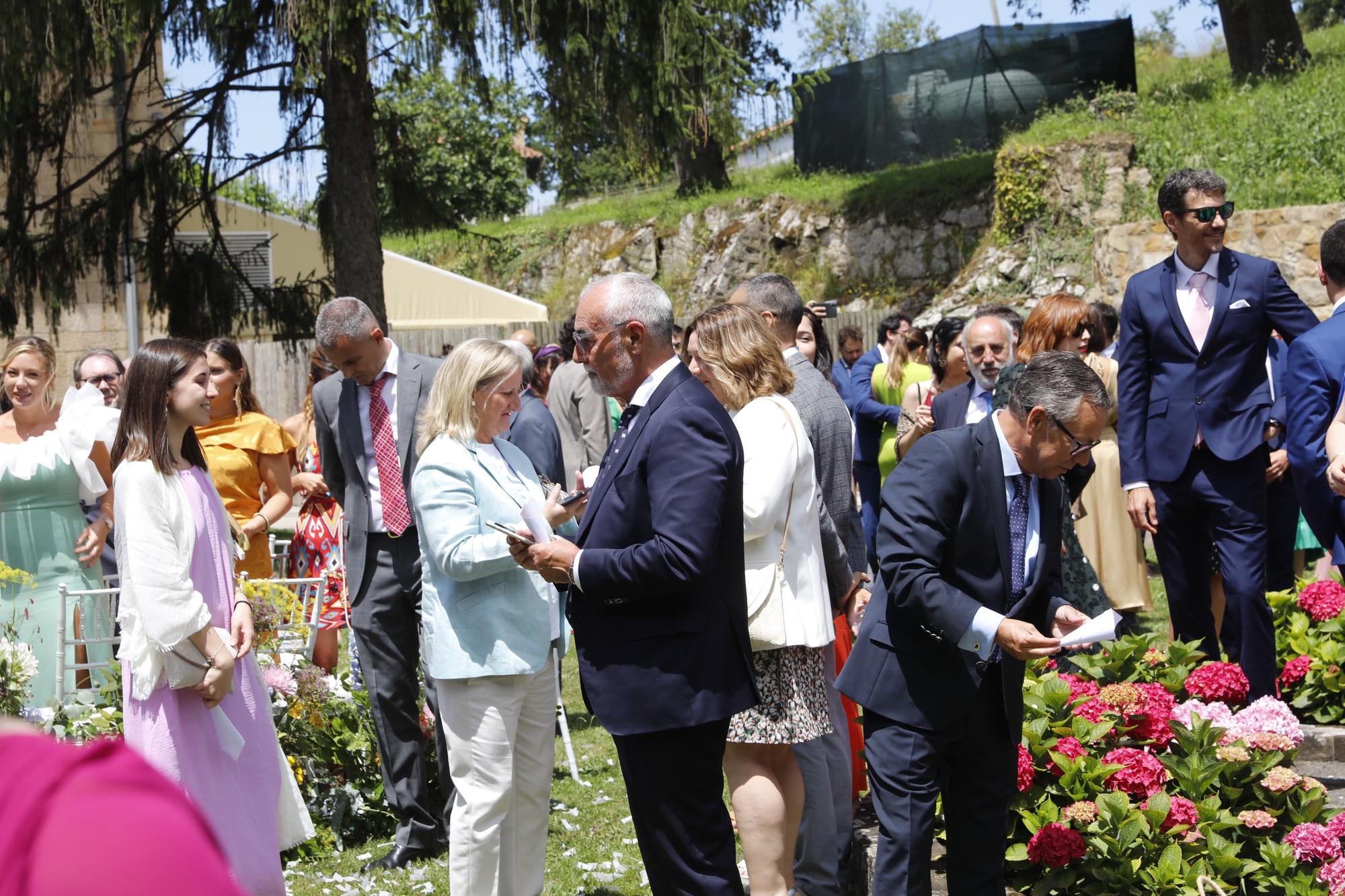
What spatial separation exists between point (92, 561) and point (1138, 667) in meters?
4.66

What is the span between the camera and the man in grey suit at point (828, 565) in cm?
434

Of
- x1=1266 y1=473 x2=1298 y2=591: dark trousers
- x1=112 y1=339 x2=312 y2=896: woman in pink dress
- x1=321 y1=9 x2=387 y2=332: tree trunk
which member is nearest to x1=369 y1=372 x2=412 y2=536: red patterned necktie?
x1=112 y1=339 x2=312 y2=896: woman in pink dress

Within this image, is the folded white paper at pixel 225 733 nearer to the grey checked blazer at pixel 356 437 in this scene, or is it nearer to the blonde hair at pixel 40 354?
the grey checked blazer at pixel 356 437

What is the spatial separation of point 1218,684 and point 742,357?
218cm

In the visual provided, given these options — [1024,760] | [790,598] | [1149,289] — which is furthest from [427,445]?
[1149,289]

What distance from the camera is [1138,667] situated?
16.4 ft

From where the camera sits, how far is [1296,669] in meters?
5.38

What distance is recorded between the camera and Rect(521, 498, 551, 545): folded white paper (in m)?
3.40

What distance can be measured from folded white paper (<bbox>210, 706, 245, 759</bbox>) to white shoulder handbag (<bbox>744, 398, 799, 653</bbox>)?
63.8 inches

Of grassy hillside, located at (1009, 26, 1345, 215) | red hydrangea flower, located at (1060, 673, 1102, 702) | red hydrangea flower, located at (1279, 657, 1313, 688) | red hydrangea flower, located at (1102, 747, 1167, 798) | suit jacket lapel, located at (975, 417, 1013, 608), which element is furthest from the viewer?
grassy hillside, located at (1009, 26, 1345, 215)

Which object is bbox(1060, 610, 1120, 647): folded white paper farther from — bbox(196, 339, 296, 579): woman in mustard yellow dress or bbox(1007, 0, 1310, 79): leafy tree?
bbox(1007, 0, 1310, 79): leafy tree

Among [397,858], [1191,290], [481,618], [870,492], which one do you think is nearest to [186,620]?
[481,618]

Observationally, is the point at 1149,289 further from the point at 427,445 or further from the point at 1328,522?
the point at 427,445

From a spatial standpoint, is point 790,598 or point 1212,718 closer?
point 790,598
